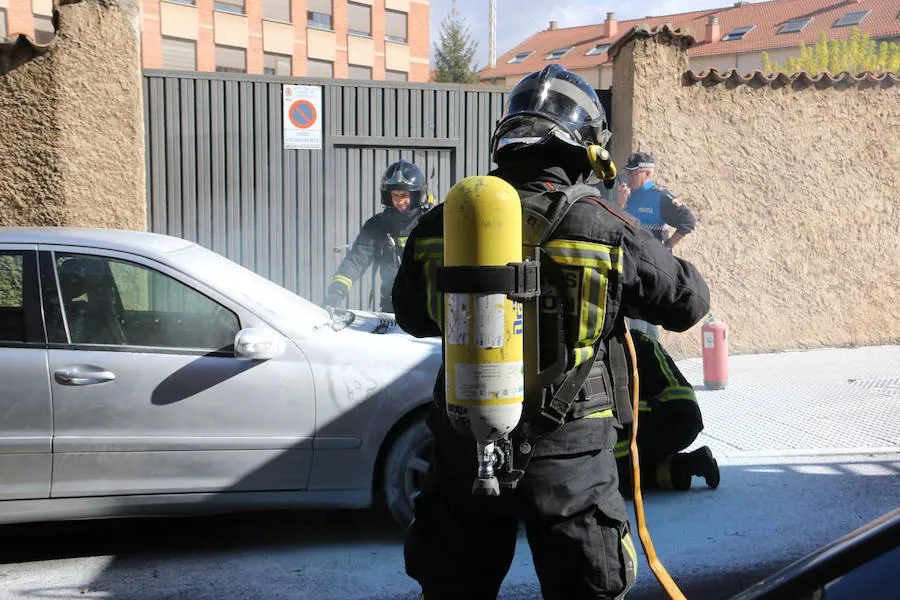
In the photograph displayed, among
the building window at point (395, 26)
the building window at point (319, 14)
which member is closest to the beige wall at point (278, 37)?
the building window at point (319, 14)

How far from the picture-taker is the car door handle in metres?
3.95

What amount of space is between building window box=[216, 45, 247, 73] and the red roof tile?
648 inches

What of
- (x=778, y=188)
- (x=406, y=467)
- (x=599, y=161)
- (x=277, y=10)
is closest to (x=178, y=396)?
(x=406, y=467)

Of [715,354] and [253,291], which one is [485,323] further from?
[715,354]

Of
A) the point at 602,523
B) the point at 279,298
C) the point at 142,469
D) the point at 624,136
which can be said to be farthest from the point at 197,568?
the point at 624,136

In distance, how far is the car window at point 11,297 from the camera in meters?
4.02

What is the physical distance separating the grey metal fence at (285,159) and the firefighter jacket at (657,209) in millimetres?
2042

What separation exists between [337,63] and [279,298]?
45.6 metres

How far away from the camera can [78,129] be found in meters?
7.64

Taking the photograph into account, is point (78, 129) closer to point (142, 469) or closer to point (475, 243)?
point (142, 469)

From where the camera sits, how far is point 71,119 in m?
7.61

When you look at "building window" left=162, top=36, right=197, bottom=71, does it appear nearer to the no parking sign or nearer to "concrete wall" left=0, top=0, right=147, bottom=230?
the no parking sign

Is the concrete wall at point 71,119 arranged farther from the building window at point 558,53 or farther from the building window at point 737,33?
the building window at point 558,53

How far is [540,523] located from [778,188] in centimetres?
761
